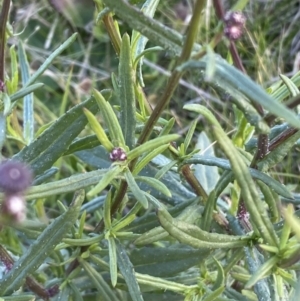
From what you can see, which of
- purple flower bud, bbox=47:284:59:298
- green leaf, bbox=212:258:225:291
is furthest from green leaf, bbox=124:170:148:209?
purple flower bud, bbox=47:284:59:298

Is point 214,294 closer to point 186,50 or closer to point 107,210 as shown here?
point 107,210

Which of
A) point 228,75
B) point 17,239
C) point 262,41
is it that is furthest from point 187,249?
point 262,41

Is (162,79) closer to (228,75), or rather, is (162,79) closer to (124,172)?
(124,172)

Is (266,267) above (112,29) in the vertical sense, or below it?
below

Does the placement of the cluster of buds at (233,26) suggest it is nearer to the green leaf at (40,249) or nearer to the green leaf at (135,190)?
the green leaf at (135,190)

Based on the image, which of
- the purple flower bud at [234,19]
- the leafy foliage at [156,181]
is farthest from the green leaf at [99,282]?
the purple flower bud at [234,19]

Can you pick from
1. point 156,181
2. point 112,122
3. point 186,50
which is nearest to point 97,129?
point 112,122
